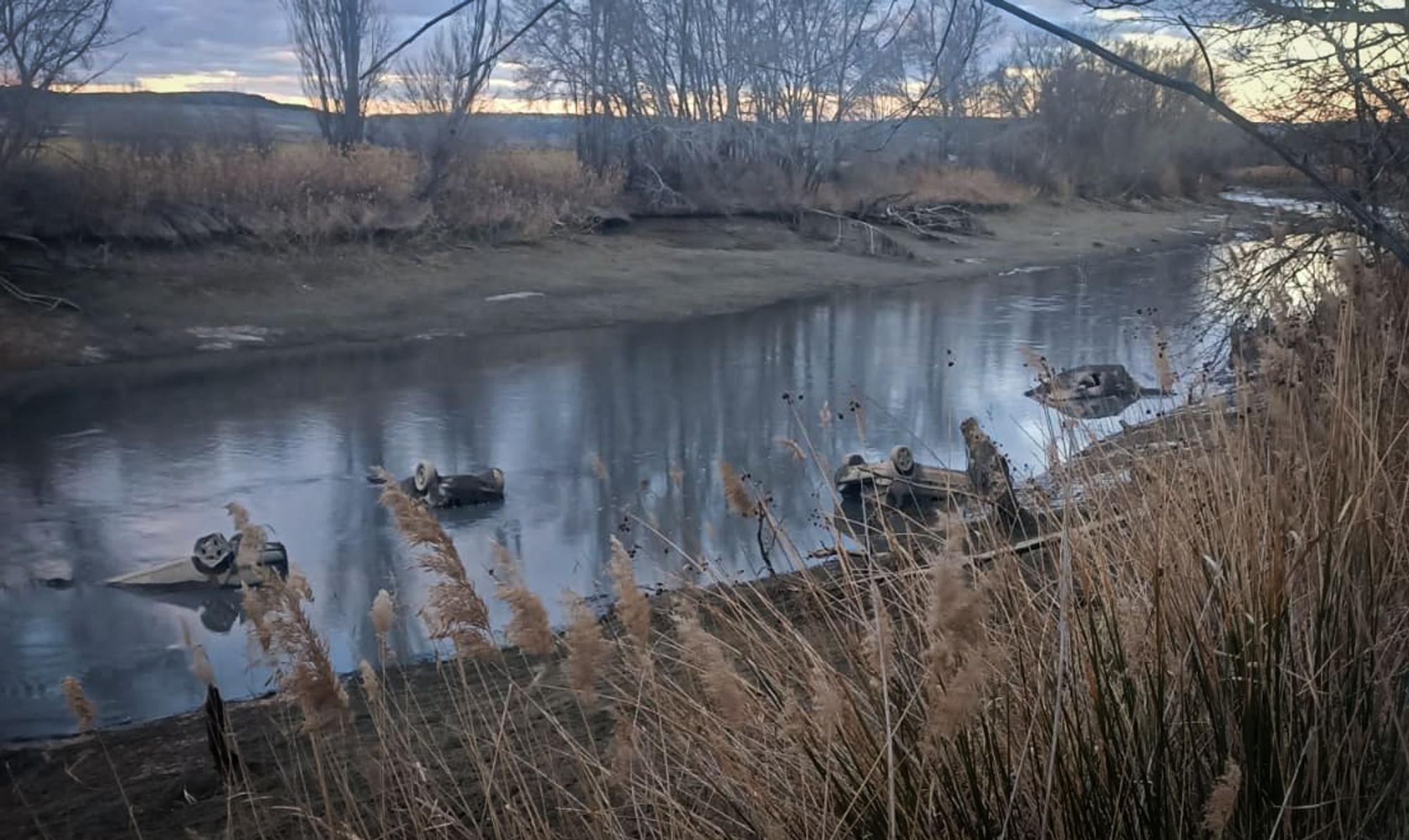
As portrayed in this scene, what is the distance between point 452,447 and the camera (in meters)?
11.9

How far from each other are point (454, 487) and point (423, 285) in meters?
10.8

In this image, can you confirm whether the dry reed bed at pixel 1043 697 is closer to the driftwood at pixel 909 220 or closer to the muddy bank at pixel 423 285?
the muddy bank at pixel 423 285

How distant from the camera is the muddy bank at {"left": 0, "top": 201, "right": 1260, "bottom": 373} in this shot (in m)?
16.8

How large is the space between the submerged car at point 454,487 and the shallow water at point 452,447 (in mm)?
181

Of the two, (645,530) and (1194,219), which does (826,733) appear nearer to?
(645,530)

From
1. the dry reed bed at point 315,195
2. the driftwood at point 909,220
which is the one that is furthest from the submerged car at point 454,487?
the driftwood at point 909,220

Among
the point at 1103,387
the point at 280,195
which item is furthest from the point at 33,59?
the point at 1103,387

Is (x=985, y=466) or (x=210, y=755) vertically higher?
(x=985, y=466)

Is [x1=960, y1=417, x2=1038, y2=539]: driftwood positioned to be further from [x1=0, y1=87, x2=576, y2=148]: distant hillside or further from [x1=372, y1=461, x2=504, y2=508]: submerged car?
[x1=0, y1=87, x2=576, y2=148]: distant hillside

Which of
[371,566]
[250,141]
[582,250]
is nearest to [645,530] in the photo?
[371,566]

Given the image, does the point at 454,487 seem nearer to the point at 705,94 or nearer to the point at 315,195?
the point at 315,195

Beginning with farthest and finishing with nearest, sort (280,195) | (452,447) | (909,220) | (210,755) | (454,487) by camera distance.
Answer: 1. (909,220)
2. (280,195)
3. (452,447)
4. (454,487)
5. (210,755)

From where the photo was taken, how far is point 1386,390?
4.40m

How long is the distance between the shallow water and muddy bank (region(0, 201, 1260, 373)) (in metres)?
0.69
